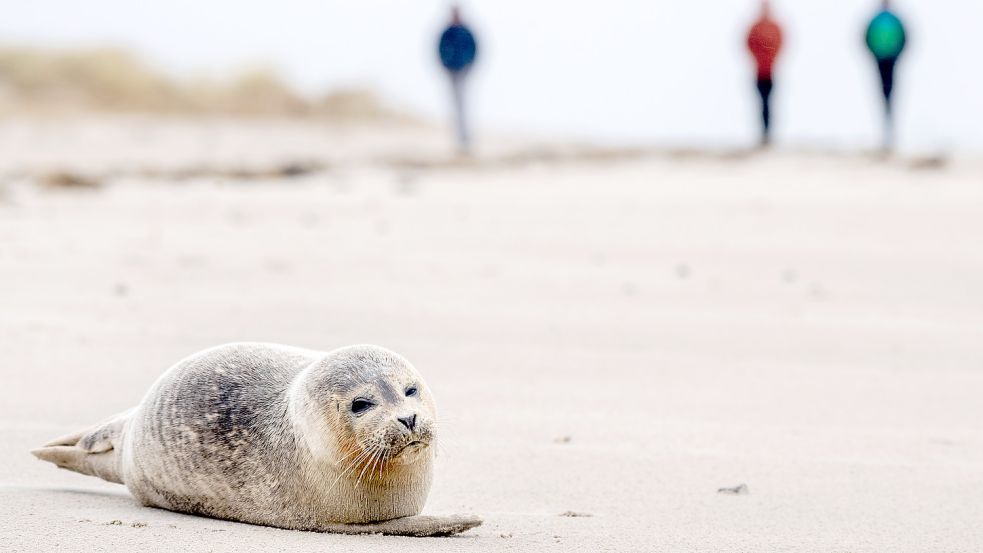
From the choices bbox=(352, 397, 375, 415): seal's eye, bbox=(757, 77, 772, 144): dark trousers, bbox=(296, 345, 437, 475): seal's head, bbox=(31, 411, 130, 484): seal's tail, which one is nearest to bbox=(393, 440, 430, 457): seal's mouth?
bbox=(296, 345, 437, 475): seal's head

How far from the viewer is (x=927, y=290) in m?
8.88

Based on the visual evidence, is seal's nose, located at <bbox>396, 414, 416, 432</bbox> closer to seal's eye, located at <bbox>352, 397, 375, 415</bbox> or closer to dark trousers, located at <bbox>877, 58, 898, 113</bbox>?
seal's eye, located at <bbox>352, 397, 375, 415</bbox>

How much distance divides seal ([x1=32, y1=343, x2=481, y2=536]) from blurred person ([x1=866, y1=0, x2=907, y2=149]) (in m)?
10.8

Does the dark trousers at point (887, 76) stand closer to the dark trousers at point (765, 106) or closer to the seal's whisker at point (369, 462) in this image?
the dark trousers at point (765, 106)

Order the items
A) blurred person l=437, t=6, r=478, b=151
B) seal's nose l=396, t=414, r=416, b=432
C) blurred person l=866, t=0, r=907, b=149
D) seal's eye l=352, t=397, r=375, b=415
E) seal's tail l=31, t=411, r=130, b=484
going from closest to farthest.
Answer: seal's nose l=396, t=414, r=416, b=432
seal's eye l=352, t=397, r=375, b=415
seal's tail l=31, t=411, r=130, b=484
blurred person l=866, t=0, r=907, b=149
blurred person l=437, t=6, r=478, b=151

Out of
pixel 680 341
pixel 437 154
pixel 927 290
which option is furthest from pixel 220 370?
pixel 437 154

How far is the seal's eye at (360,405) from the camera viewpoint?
402cm

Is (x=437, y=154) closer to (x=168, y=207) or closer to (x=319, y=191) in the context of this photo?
(x=319, y=191)

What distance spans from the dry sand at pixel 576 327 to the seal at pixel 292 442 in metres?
0.12

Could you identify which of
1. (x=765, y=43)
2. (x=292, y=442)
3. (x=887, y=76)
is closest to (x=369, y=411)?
(x=292, y=442)

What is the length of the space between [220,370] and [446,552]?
1027 mm

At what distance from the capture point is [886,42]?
14055 millimetres

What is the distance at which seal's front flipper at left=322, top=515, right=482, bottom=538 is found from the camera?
411cm

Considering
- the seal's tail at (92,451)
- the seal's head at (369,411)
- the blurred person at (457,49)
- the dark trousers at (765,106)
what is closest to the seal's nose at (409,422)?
the seal's head at (369,411)
